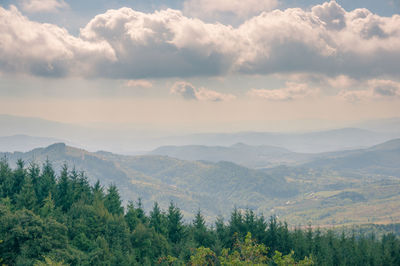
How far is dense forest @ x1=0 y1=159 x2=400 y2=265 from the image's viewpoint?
2202 inches

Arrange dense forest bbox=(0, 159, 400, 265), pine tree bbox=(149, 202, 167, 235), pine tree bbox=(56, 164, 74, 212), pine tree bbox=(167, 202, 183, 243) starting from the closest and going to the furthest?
dense forest bbox=(0, 159, 400, 265) → pine tree bbox=(149, 202, 167, 235) → pine tree bbox=(56, 164, 74, 212) → pine tree bbox=(167, 202, 183, 243)

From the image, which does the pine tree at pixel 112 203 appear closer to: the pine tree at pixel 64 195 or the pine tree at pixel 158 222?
the pine tree at pixel 158 222

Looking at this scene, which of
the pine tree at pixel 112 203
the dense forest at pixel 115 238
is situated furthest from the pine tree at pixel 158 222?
the pine tree at pixel 112 203

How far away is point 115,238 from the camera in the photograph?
255 ft

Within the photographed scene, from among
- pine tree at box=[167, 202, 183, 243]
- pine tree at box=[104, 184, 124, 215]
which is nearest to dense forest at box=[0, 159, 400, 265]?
pine tree at box=[167, 202, 183, 243]

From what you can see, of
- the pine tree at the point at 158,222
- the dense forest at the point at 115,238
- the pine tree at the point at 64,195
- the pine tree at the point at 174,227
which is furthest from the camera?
→ the pine tree at the point at 174,227

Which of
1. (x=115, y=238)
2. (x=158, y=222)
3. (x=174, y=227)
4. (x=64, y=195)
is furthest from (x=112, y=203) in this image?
(x=115, y=238)

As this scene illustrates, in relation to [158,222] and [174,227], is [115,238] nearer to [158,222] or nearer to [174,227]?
[158,222]

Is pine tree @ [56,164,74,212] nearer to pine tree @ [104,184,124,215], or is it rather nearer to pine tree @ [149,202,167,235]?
pine tree @ [104,184,124,215]

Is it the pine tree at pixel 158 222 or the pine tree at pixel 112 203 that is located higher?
the pine tree at pixel 112 203

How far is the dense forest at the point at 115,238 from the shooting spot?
55.9 metres

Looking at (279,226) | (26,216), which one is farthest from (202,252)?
(279,226)

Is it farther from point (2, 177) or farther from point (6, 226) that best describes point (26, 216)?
point (2, 177)

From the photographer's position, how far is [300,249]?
106 meters
